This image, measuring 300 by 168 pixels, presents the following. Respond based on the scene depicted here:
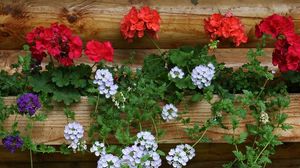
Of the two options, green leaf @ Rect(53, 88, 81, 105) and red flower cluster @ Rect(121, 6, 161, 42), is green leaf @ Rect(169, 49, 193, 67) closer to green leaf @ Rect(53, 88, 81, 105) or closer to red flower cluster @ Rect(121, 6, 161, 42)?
red flower cluster @ Rect(121, 6, 161, 42)

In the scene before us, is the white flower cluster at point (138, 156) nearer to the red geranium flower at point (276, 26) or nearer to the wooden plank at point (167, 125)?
the wooden plank at point (167, 125)

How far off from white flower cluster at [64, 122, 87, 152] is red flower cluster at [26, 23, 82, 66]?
0.28m

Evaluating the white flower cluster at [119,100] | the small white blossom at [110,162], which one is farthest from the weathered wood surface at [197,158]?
the small white blossom at [110,162]

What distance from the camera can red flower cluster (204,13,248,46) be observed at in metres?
3.27

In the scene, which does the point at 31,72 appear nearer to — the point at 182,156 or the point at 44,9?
the point at 44,9

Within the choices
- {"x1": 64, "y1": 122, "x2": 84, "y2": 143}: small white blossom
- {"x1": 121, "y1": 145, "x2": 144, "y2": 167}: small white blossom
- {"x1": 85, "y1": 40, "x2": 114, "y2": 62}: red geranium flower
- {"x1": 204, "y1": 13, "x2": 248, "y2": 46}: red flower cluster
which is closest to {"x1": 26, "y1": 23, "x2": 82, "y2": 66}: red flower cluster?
{"x1": 85, "y1": 40, "x2": 114, "y2": 62}: red geranium flower

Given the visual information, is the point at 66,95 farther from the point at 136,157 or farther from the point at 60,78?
the point at 136,157

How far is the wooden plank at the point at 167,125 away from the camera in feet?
9.88

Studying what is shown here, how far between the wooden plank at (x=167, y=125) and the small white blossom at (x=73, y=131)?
0.10 m

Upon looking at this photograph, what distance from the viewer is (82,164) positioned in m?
3.44

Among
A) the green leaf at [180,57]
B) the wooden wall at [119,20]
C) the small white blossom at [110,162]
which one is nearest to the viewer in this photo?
the small white blossom at [110,162]

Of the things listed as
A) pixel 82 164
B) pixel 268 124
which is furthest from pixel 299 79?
pixel 82 164

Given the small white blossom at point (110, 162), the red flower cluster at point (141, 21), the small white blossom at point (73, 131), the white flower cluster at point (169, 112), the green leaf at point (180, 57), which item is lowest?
the small white blossom at point (110, 162)

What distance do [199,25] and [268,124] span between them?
71 cm
